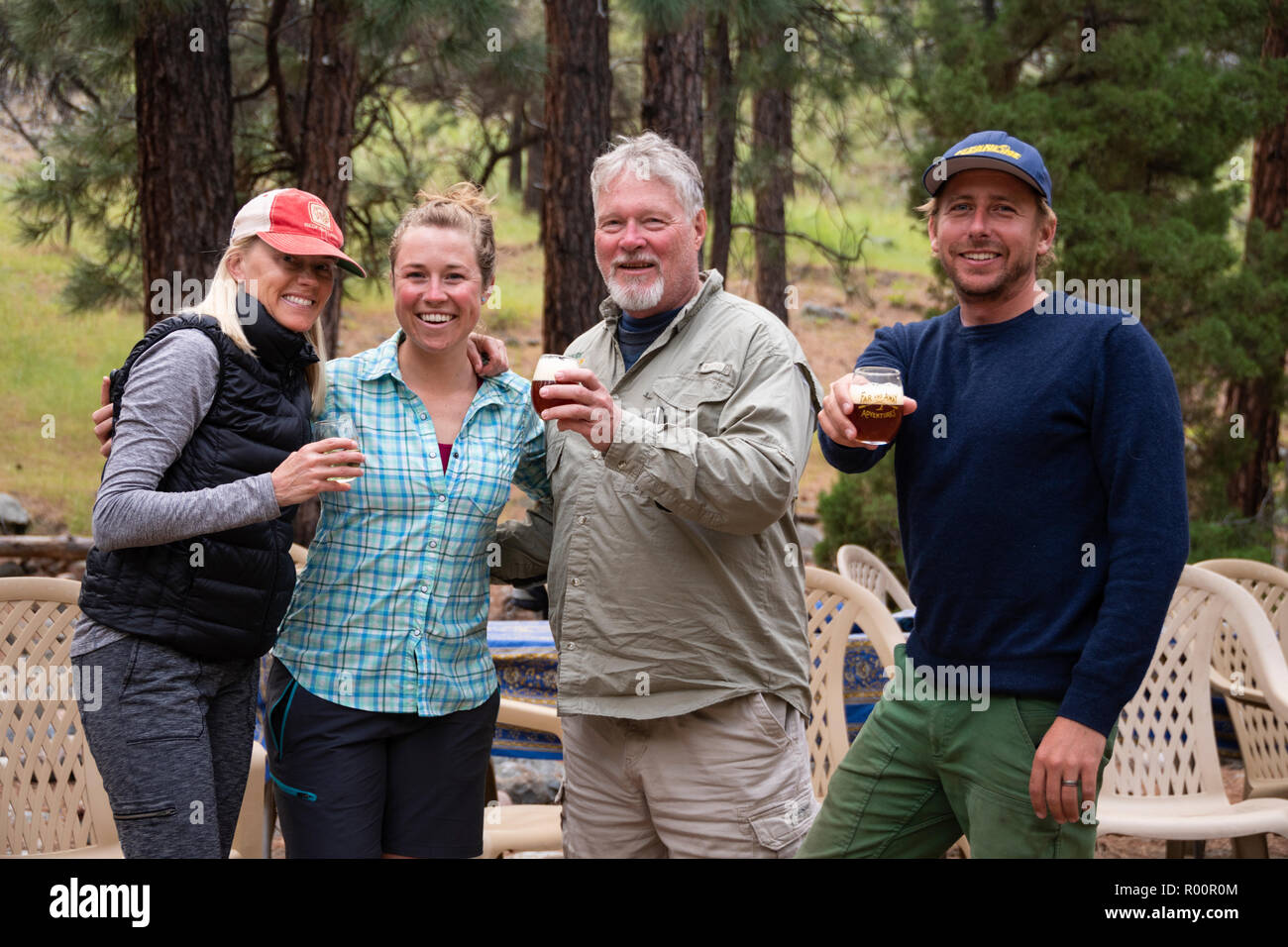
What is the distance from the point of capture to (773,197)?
11734 mm

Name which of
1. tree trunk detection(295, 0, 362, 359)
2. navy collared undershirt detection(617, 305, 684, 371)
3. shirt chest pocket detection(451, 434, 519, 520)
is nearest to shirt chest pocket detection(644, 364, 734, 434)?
navy collared undershirt detection(617, 305, 684, 371)

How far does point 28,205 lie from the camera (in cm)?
851

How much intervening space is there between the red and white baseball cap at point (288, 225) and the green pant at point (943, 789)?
4.85ft

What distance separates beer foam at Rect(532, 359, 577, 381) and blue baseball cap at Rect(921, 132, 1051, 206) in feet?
2.43

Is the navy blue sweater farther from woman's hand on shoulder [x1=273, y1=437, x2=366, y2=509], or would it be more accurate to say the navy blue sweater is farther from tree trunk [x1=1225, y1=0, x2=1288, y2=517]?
tree trunk [x1=1225, y1=0, x2=1288, y2=517]

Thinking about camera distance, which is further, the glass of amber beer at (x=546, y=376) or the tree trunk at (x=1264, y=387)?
the tree trunk at (x=1264, y=387)

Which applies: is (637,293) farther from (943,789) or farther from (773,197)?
(773,197)

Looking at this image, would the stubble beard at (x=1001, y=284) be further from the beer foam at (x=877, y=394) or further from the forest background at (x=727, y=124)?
the forest background at (x=727, y=124)

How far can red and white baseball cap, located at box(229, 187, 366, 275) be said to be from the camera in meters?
→ 2.48

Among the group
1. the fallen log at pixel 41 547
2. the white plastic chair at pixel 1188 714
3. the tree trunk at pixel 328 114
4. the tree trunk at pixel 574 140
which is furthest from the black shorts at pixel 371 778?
the fallen log at pixel 41 547

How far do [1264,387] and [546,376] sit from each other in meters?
8.24

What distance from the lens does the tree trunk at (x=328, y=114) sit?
6.68 m

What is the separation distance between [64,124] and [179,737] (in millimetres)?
7514
